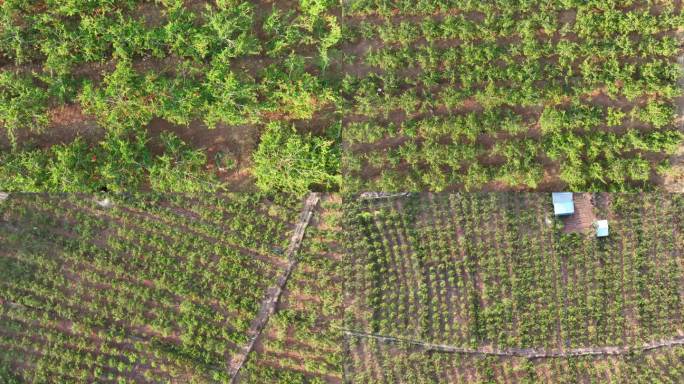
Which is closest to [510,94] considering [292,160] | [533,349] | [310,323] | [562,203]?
[562,203]

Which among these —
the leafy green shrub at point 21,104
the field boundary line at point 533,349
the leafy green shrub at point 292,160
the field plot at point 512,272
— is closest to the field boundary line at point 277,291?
the leafy green shrub at point 292,160

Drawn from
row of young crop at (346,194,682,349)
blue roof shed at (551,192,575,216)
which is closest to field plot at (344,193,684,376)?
row of young crop at (346,194,682,349)

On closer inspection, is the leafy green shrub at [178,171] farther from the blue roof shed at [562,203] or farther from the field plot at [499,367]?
the blue roof shed at [562,203]

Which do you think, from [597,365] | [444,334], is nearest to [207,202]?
[444,334]

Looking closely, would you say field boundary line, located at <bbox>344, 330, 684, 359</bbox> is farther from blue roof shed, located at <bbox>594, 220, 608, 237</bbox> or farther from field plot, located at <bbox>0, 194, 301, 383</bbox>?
field plot, located at <bbox>0, 194, 301, 383</bbox>

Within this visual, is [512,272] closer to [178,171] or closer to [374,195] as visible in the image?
[374,195]

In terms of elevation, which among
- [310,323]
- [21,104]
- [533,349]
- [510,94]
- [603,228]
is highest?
[510,94]
